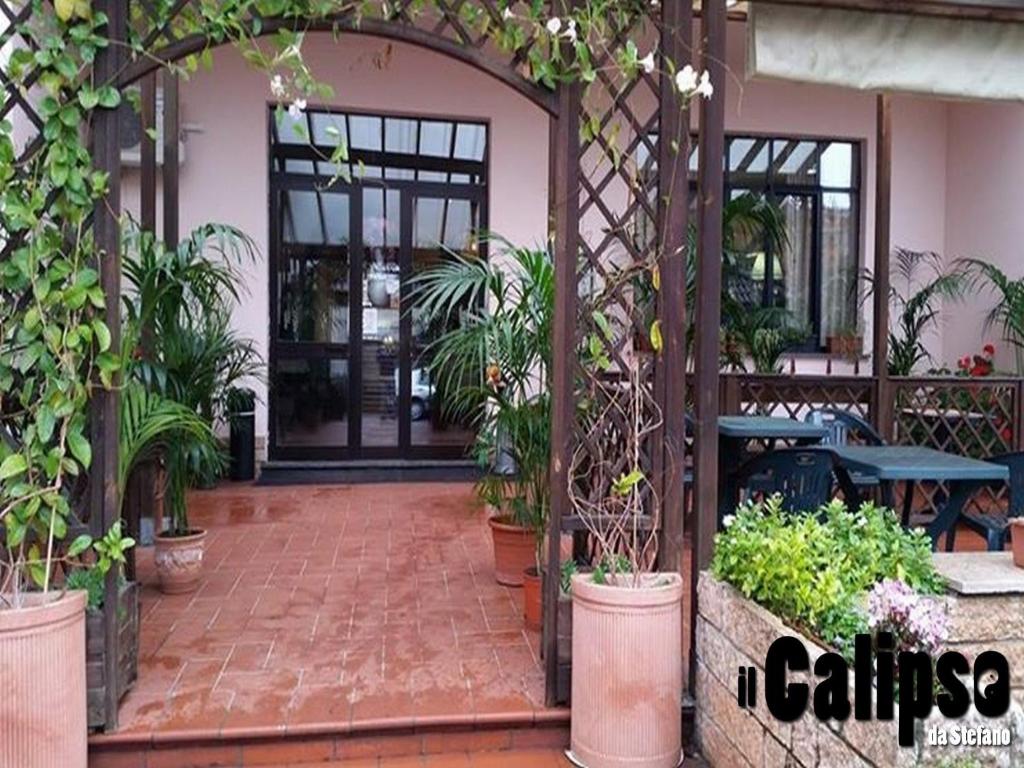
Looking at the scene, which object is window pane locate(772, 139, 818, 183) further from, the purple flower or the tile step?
the tile step

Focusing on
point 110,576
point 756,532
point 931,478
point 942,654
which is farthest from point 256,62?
point 931,478

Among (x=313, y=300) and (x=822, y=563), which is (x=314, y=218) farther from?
(x=822, y=563)

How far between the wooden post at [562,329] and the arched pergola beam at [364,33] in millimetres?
120

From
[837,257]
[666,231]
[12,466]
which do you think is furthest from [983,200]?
[12,466]

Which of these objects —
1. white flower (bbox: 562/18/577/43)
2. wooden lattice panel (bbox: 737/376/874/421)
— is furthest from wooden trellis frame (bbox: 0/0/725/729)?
wooden lattice panel (bbox: 737/376/874/421)

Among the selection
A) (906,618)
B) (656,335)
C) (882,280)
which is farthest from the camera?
(882,280)

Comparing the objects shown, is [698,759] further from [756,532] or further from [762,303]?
[762,303]

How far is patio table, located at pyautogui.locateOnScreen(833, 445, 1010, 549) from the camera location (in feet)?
9.89

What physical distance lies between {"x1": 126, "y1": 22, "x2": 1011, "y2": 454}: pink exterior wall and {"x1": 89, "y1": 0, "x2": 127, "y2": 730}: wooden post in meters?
3.69

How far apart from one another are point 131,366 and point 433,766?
195 centimetres

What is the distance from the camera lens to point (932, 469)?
3027 mm

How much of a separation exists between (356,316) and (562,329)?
4.25 metres

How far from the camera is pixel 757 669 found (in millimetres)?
2107

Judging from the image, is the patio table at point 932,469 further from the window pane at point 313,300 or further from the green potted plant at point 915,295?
the window pane at point 313,300
